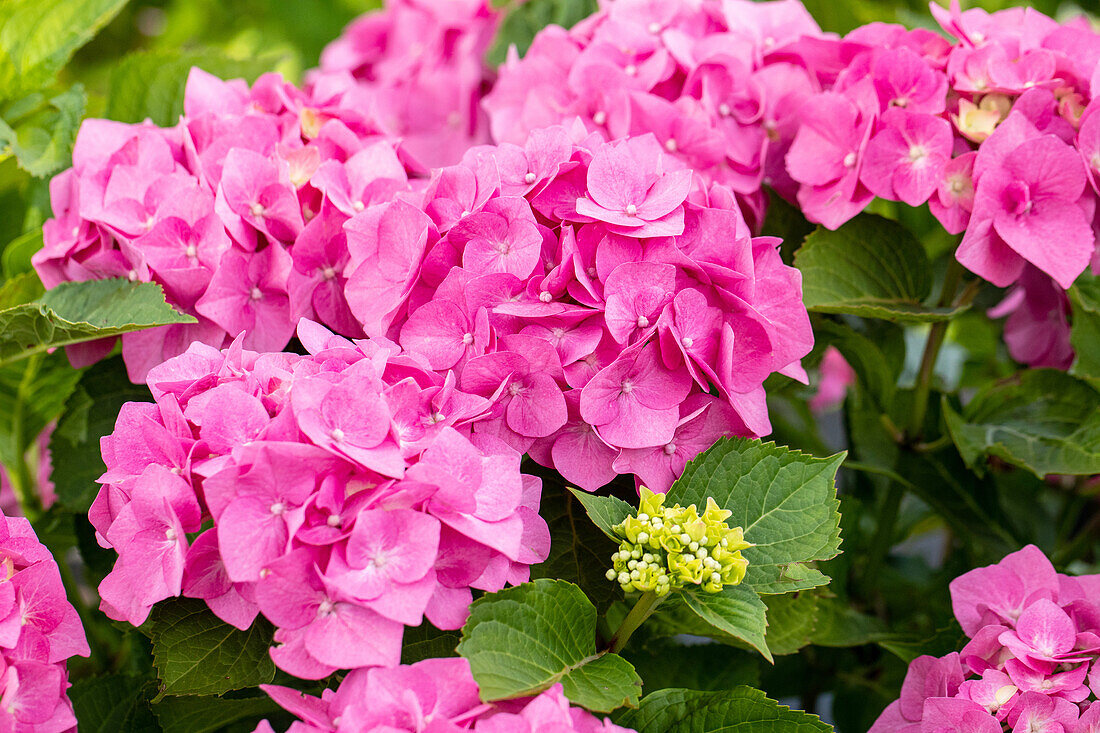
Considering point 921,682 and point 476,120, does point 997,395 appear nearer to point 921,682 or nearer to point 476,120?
point 921,682

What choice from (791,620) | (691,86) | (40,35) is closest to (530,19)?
(691,86)

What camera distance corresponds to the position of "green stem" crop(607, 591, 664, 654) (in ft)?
1.97

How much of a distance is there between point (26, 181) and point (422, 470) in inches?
28.5

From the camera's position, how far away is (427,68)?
1122 mm

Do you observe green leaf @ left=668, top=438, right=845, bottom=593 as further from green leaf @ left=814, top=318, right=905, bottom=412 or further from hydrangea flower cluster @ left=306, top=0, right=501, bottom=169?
hydrangea flower cluster @ left=306, top=0, right=501, bottom=169

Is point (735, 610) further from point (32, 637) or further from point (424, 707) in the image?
point (32, 637)

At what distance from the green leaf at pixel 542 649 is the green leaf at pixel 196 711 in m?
0.24

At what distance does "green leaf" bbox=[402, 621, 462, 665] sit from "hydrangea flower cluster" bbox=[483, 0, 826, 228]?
1.43ft

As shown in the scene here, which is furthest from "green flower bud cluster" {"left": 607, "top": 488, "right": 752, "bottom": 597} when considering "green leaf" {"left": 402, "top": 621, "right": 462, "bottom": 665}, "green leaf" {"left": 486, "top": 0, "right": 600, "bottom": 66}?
"green leaf" {"left": 486, "top": 0, "right": 600, "bottom": 66}

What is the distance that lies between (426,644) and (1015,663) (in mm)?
393

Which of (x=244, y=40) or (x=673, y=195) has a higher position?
(x=673, y=195)

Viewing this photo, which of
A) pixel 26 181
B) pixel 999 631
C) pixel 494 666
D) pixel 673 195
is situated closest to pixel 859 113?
pixel 673 195

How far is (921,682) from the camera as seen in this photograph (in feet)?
2.30

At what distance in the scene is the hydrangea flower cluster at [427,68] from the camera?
1.08 m
